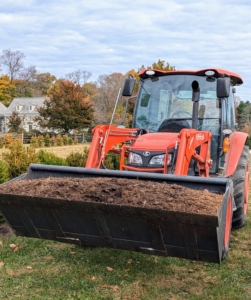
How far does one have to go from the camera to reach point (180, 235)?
3.52 metres

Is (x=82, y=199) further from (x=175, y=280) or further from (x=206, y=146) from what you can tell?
(x=206, y=146)

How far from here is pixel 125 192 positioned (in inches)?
145

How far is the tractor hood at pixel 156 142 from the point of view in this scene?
15.6ft

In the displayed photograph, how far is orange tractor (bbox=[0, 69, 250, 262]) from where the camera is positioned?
3557 millimetres

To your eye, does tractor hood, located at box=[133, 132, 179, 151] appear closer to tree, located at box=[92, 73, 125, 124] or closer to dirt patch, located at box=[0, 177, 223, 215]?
dirt patch, located at box=[0, 177, 223, 215]

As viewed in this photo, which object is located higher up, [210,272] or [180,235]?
[180,235]

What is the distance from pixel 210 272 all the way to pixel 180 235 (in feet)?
4.39

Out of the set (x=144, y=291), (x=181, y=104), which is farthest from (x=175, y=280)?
(x=181, y=104)

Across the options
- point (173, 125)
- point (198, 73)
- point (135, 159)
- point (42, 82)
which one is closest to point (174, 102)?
point (173, 125)

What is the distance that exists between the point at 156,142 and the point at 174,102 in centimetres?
130

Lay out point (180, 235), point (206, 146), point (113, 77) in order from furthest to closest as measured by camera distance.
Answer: point (113, 77), point (206, 146), point (180, 235)

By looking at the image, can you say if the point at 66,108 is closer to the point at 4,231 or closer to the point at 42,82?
the point at 4,231

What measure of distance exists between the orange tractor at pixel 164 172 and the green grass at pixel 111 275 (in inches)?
19.7

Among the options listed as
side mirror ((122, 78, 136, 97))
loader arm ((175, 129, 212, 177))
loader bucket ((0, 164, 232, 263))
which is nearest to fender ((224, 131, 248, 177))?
loader arm ((175, 129, 212, 177))
